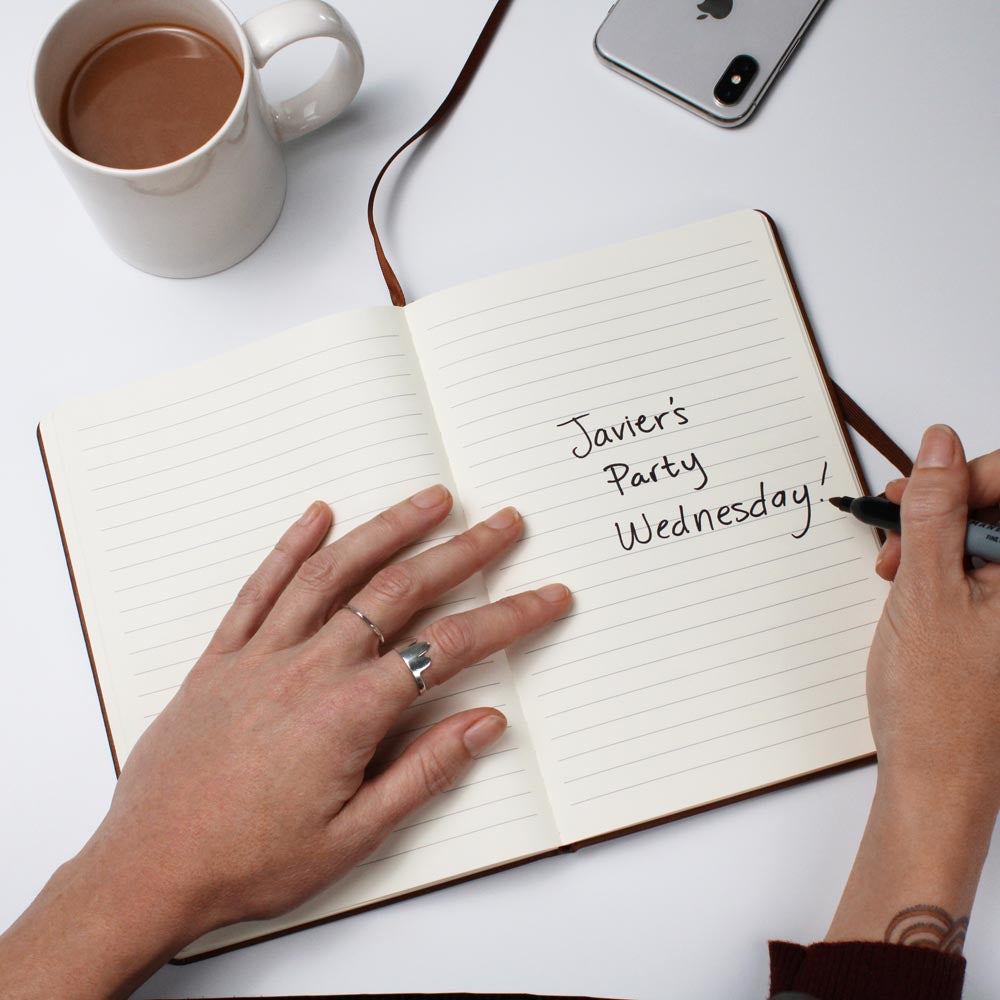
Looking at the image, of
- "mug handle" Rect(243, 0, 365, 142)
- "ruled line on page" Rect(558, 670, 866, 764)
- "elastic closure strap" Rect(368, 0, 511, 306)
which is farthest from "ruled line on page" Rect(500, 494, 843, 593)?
"mug handle" Rect(243, 0, 365, 142)

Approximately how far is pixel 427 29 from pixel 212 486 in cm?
41

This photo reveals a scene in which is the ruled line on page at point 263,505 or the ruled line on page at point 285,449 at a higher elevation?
the ruled line on page at point 285,449

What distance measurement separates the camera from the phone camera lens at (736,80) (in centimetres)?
73

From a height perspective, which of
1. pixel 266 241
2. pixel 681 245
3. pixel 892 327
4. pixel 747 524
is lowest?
pixel 747 524

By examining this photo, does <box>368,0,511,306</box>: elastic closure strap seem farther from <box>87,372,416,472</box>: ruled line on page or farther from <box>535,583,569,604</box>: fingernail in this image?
<box>535,583,569,604</box>: fingernail

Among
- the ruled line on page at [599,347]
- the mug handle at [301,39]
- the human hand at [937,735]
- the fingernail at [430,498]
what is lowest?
the human hand at [937,735]

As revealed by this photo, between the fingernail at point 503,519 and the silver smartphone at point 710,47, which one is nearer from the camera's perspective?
the fingernail at point 503,519

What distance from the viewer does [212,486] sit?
2.17 feet

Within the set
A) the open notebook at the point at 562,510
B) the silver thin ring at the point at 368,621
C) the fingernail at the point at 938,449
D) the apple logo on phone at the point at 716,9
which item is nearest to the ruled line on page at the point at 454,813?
the open notebook at the point at 562,510

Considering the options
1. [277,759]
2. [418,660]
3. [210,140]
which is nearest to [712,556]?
[418,660]

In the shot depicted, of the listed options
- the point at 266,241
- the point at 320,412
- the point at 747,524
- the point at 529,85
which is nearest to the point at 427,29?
the point at 529,85

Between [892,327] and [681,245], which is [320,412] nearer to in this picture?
[681,245]

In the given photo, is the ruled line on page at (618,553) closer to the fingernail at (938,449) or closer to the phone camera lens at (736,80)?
the fingernail at (938,449)

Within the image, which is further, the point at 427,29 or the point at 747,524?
the point at 427,29
